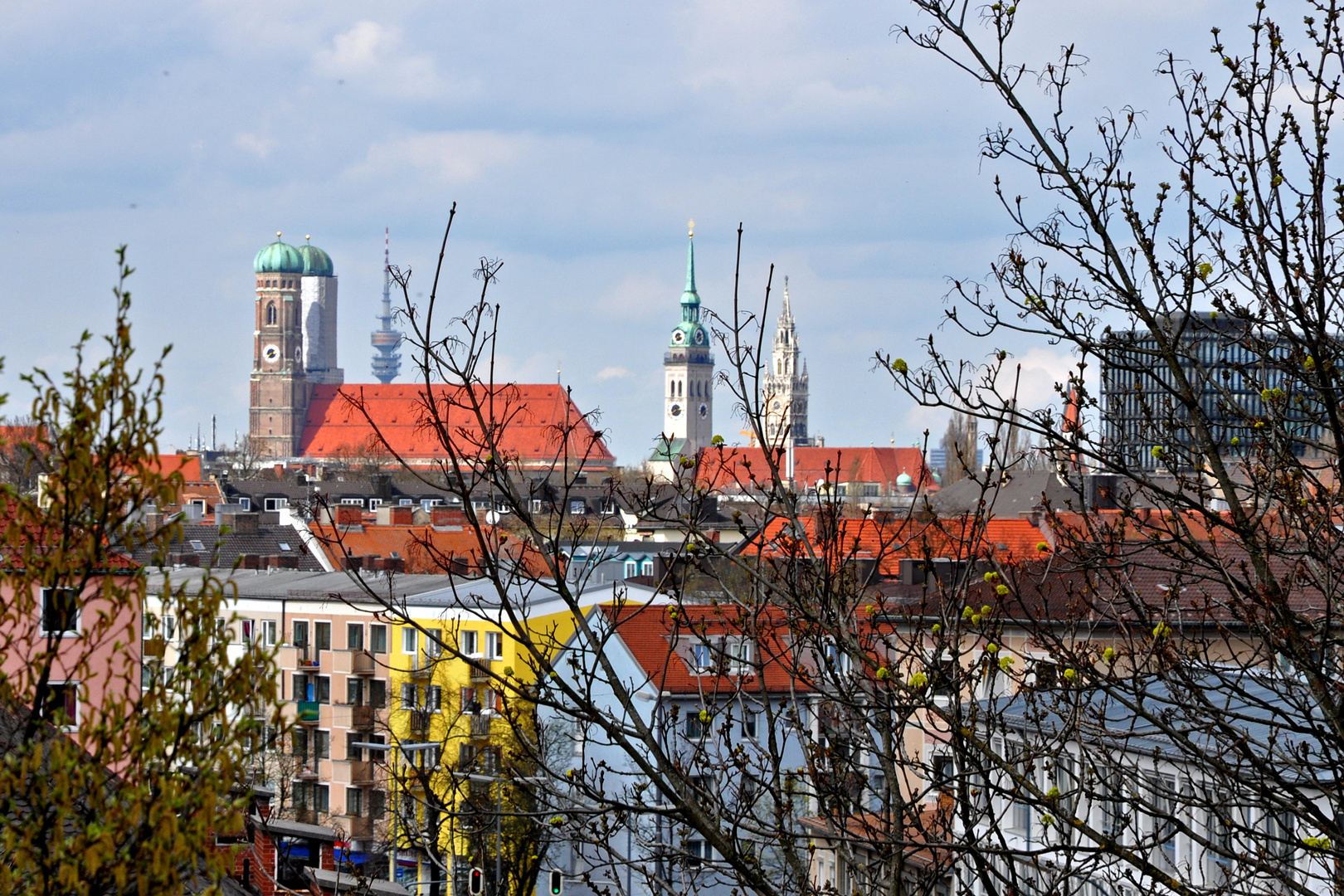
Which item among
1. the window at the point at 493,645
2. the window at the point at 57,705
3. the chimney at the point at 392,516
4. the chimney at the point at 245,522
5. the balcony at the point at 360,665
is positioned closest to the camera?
the window at the point at 57,705

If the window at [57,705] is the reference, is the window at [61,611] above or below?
above

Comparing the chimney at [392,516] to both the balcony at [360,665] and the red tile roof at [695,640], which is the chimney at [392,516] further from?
the red tile roof at [695,640]

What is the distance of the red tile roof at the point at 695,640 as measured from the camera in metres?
6.31

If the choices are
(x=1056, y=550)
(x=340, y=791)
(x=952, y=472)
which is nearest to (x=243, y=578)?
(x=340, y=791)

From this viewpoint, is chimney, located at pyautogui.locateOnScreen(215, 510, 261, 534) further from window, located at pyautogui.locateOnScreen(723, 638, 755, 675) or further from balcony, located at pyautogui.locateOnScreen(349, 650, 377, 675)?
window, located at pyautogui.locateOnScreen(723, 638, 755, 675)

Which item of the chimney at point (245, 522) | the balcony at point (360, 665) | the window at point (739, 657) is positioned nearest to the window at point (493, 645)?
the balcony at point (360, 665)

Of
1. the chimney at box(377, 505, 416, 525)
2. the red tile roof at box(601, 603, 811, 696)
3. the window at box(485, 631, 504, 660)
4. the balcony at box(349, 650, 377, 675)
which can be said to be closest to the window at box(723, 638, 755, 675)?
the red tile roof at box(601, 603, 811, 696)

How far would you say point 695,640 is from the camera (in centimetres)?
3591

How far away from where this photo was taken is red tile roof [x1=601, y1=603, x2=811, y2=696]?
631 centimetres

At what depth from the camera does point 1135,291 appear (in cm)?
600

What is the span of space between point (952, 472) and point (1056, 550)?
13401cm

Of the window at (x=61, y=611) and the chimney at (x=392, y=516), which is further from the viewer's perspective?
the chimney at (x=392, y=516)

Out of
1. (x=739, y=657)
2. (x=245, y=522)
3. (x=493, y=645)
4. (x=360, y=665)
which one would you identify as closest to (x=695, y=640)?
(x=493, y=645)

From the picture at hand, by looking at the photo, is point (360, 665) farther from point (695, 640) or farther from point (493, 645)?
point (695, 640)
